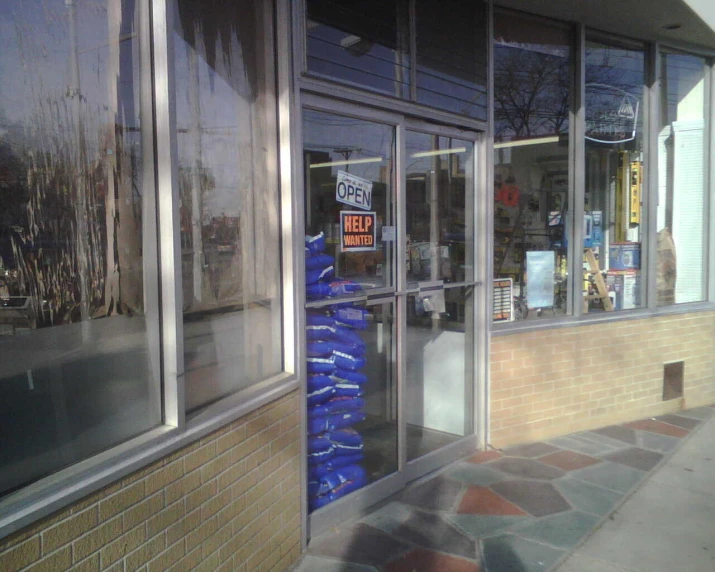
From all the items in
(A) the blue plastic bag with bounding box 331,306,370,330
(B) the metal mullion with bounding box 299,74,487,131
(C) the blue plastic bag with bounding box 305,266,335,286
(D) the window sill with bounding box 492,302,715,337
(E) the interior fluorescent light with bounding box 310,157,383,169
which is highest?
(B) the metal mullion with bounding box 299,74,487,131

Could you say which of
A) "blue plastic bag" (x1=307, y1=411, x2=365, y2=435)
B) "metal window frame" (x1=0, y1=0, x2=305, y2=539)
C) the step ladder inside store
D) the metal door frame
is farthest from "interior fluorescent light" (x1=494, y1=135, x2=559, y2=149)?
"metal window frame" (x1=0, y1=0, x2=305, y2=539)

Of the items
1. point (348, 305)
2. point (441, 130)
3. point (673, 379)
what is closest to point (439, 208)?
point (441, 130)

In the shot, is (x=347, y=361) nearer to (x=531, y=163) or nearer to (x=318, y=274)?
(x=318, y=274)

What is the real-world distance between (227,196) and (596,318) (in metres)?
4.10

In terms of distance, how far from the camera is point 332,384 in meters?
4.11

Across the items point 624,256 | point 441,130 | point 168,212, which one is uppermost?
point 441,130

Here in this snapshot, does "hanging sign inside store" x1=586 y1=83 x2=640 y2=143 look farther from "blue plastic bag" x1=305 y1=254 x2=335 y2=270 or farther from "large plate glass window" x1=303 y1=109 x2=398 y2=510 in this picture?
"blue plastic bag" x1=305 y1=254 x2=335 y2=270

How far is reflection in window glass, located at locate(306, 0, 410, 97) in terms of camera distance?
381 cm

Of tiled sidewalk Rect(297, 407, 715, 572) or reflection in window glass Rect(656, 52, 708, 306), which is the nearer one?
tiled sidewalk Rect(297, 407, 715, 572)

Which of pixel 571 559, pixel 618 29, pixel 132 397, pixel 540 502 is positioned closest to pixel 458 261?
pixel 540 502

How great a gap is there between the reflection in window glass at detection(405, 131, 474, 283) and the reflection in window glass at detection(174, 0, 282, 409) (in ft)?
4.60

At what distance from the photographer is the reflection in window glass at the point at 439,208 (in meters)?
4.76

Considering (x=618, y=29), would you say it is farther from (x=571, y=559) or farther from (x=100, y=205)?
(x=100, y=205)

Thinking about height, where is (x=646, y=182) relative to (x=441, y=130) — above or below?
below
